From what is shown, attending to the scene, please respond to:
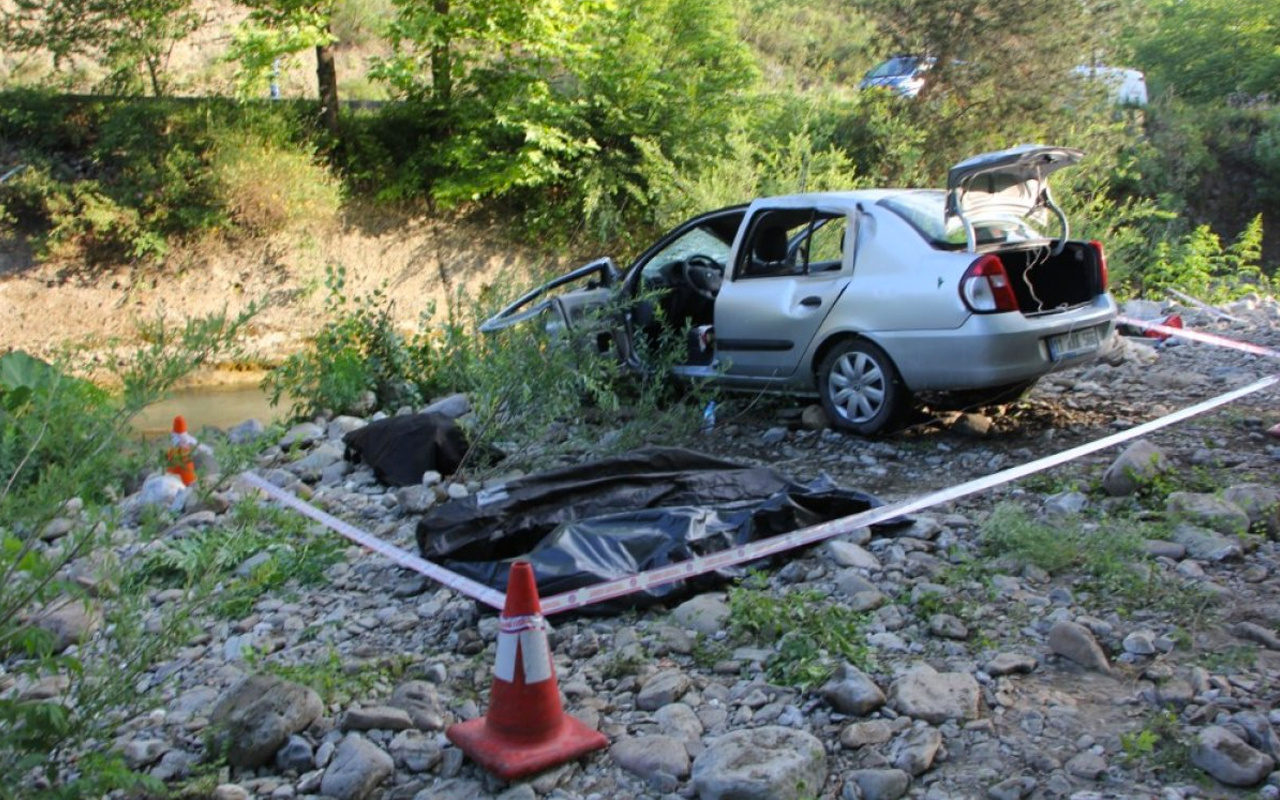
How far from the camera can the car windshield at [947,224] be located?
698cm

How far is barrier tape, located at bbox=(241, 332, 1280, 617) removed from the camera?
14.5 feet

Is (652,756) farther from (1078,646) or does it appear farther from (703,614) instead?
(1078,646)

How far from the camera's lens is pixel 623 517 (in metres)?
5.08

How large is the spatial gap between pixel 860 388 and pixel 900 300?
2.13 feet

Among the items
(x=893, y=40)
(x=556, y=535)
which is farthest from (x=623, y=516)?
(x=893, y=40)

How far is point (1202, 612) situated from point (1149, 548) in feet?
2.16

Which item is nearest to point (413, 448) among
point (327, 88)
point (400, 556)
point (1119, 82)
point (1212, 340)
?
point (400, 556)

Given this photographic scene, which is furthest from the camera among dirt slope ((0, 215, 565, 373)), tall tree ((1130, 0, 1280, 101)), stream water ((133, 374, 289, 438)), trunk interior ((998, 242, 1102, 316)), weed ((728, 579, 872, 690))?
tall tree ((1130, 0, 1280, 101))

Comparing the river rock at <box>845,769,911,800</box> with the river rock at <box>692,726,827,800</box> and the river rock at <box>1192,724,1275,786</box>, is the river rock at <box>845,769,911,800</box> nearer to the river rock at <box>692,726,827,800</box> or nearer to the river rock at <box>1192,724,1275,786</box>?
the river rock at <box>692,726,827,800</box>

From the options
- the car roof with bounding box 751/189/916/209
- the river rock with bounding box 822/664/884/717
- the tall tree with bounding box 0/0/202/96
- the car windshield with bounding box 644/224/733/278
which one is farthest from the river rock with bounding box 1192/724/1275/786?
the tall tree with bounding box 0/0/202/96

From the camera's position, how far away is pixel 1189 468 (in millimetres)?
6188

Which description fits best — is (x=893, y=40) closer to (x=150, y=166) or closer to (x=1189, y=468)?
(x=150, y=166)

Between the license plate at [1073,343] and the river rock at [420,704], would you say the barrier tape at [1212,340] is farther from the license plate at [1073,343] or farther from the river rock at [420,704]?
the river rock at [420,704]

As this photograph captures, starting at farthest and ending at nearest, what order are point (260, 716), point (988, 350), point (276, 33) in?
point (276, 33) < point (988, 350) < point (260, 716)
